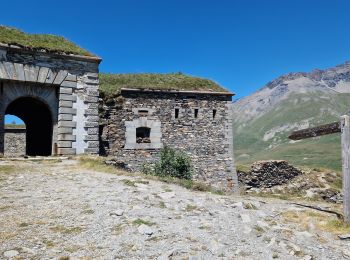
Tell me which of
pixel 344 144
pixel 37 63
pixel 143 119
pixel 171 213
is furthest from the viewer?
pixel 143 119

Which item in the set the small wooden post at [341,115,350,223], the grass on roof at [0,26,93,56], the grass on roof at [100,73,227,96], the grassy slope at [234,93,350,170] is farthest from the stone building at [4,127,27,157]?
the grassy slope at [234,93,350,170]

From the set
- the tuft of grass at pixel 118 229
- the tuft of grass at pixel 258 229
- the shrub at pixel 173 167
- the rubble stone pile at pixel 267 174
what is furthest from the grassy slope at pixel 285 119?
the tuft of grass at pixel 118 229

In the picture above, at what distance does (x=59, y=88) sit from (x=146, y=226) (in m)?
9.47

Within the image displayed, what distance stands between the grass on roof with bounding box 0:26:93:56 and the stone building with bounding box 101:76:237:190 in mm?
3375

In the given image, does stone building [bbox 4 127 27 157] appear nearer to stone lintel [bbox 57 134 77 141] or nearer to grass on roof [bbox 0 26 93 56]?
grass on roof [bbox 0 26 93 56]

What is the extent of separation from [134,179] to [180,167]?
706cm

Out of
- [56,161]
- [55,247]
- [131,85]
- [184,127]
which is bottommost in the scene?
[55,247]

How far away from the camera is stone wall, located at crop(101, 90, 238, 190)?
1775 centimetres

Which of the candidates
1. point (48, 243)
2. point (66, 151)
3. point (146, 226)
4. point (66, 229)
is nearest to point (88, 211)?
point (66, 229)

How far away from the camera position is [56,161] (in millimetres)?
12570

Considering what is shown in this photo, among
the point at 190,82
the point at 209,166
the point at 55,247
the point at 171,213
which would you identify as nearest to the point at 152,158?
the point at 209,166

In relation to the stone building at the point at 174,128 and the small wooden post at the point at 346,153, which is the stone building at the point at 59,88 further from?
the small wooden post at the point at 346,153

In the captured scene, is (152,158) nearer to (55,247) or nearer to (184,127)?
(184,127)

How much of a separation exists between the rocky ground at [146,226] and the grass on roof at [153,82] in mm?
9865
